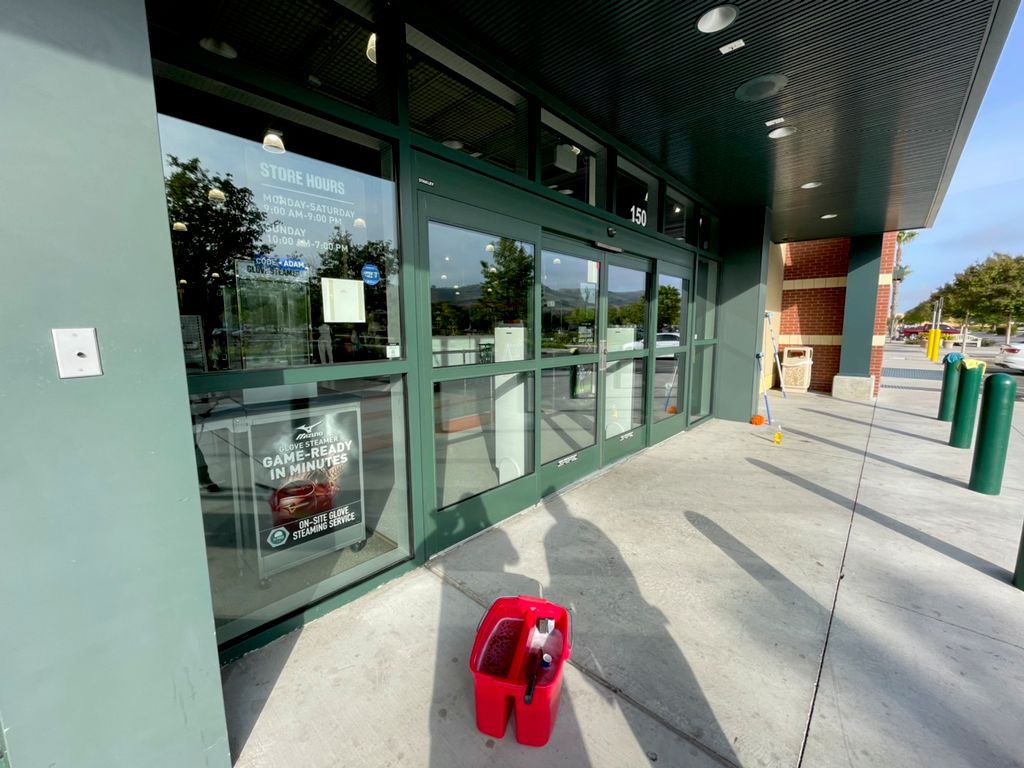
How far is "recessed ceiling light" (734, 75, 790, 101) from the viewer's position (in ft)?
10.6

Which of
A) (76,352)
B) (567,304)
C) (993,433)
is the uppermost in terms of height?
(567,304)

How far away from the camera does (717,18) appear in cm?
260

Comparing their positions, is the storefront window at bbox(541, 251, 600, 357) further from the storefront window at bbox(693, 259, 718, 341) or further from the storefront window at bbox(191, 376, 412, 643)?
the storefront window at bbox(693, 259, 718, 341)

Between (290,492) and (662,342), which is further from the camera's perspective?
(662,342)

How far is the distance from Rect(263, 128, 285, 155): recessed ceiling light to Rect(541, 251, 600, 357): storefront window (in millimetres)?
2117

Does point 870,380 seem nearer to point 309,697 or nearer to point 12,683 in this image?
point 309,697

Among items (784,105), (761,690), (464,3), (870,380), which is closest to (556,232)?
(464,3)

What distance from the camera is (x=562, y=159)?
4082mm

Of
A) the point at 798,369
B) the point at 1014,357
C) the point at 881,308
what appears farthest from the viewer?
the point at 1014,357

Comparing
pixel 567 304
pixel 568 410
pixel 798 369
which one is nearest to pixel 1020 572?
pixel 568 410

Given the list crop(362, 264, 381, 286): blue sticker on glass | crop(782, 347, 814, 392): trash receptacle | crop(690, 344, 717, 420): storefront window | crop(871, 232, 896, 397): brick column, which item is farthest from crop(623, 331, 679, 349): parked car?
crop(871, 232, 896, 397): brick column

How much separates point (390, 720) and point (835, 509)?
385 centimetres

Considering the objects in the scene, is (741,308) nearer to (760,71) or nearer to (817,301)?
(760,71)

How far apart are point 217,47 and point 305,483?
2269mm
